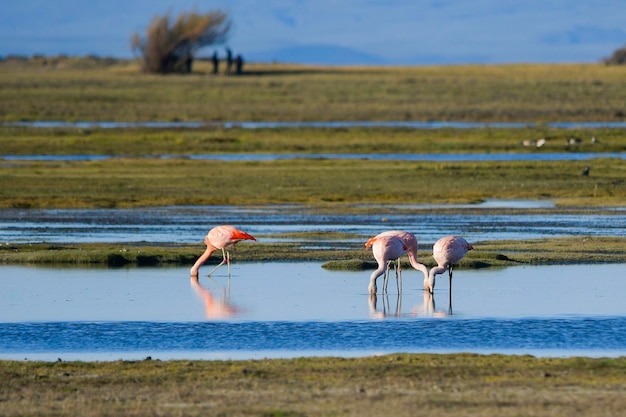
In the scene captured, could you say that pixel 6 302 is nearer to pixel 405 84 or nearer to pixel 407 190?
pixel 407 190

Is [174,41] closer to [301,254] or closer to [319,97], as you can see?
[319,97]

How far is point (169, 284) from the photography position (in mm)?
16391

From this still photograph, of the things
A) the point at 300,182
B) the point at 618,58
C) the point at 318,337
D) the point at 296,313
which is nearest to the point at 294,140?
the point at 300,182

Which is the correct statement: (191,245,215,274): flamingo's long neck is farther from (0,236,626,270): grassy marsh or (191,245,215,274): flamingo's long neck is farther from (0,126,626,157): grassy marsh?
(0,126,626,157): grassy marsh

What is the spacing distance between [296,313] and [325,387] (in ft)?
13.8

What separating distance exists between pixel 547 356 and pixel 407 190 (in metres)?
19.7

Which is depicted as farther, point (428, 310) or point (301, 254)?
point (301, 254)

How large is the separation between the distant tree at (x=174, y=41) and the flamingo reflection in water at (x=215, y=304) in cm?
8459

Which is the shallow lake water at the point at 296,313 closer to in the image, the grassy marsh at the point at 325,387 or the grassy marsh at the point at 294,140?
the grassy marsh at the point at 325,387

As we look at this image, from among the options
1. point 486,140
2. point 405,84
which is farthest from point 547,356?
point 405,84

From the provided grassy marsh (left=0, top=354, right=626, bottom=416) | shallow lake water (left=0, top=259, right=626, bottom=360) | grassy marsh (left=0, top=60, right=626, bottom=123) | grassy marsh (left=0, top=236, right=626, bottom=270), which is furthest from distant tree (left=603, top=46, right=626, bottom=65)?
grassy marsh (left=0, top=354, right=626, bottom=416)

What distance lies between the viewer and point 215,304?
14719mm

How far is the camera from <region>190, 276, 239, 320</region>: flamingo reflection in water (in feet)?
45.4

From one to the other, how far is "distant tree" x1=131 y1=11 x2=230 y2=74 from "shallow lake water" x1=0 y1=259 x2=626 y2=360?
8297cm
